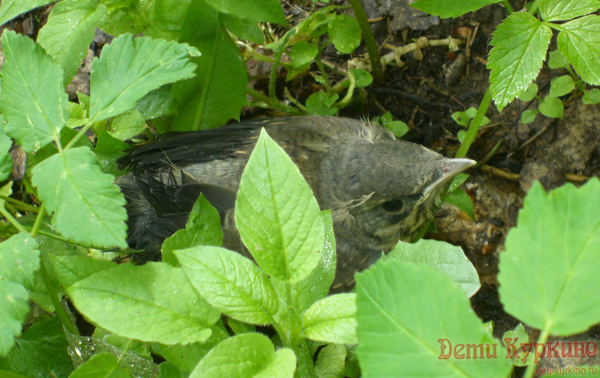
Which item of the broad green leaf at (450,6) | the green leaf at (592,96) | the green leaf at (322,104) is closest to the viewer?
the broad green leaf at (450,6)

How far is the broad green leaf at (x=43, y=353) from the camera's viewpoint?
1.82m

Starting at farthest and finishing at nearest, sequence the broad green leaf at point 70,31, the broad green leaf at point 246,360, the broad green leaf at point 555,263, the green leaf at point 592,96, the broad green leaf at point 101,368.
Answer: the green leaf at point 592,96 → the broad green leaf at point 70,31 → the broad green leaf at point 101,368 → the broad green leaf at point 246,360 → the broad green leaf at point 555,263

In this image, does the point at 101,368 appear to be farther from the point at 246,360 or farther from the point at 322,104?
the point at 322,104

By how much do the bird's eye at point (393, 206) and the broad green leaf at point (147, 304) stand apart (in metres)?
1.05

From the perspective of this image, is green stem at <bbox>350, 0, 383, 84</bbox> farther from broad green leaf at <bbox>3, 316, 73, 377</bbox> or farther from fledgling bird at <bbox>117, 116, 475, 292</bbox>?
broad green leaf at <bbox>3, 316, 73, 377</bbox>

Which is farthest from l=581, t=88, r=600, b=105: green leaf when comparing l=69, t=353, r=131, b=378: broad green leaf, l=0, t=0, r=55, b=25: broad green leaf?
l=0, t=0, r=55, b=25: broad green leaf

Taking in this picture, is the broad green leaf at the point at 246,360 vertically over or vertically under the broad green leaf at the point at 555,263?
under

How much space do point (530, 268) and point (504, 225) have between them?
2.03 m

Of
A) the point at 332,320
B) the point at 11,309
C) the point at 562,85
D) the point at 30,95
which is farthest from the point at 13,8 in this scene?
the point at 562,85

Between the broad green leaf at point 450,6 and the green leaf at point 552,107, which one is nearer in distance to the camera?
the broad green leaf at point 450,6

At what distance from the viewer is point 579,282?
0.87 meters

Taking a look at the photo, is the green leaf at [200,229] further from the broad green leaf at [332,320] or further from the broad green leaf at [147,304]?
the broad green leaf at [332,320]

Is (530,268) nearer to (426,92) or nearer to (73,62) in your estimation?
(73,62)

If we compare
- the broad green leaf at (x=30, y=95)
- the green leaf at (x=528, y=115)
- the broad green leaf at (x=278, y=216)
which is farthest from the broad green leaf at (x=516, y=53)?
the broad green leaf at (x=30, y=95)
